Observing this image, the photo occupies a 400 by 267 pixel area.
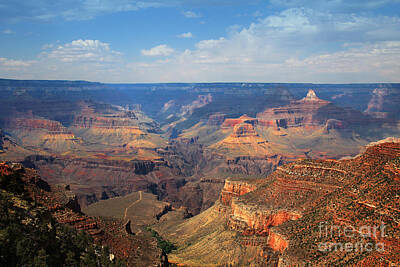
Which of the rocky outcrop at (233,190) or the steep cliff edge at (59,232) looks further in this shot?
the rocky outcrop at (233,190)

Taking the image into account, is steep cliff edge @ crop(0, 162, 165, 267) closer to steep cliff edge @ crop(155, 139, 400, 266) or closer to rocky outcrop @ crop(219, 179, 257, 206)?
steep cliff edge @ crop(155, 139, 400, 266)

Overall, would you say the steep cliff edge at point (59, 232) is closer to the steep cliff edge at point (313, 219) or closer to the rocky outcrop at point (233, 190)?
the steep cliff edge at point (313, 219)

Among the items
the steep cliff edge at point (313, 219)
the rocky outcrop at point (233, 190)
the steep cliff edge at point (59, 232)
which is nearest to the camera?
the steep cliff edge at point (59, 232)

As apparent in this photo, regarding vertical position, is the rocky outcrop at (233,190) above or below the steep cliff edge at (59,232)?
below

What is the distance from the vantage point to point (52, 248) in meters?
34.5

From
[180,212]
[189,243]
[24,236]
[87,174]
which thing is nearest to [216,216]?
[189,243]

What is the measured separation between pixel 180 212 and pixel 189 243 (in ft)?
135

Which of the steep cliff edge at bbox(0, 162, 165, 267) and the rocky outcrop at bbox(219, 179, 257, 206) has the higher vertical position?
the steep cliff edge at bbox(0, 162, 165, 267)

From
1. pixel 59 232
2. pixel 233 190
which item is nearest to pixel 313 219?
pixel 233 190

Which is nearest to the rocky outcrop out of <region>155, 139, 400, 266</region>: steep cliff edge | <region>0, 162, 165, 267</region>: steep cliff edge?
<region>155, 139, 400, 266</region>: steep cliff edge

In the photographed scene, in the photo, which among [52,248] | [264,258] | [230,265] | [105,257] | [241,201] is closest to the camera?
[52,248]

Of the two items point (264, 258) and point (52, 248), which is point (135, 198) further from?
point (52, 248)

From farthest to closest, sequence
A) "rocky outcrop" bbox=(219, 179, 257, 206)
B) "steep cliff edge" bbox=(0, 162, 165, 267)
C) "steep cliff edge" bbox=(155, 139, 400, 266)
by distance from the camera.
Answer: "rocky outcrop" bbox=(219, 179, 257, 206)
"steep cliff edge" bbox=(155, 139, 400, 266)
"steep cliff edge" bbox=(0, 162, 165, 267)

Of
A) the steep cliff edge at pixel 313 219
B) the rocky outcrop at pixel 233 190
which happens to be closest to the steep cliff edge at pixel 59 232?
the steep cliff edge at pixel 313 219
